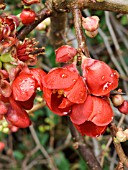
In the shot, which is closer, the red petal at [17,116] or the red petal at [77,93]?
the red petal at [77,93]

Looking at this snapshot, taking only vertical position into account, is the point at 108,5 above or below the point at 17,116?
above

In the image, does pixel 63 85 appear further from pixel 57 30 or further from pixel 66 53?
pixel 57 30

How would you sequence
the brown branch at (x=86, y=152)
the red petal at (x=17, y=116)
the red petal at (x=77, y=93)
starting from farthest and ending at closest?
the brown branch at (x=86, y=152) → the red petal at (x=17, y=116) → the red petal at (x=77, y=93)

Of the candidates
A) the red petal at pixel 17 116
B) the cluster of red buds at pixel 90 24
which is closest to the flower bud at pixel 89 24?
the cluster of red buds at pixel 90 24

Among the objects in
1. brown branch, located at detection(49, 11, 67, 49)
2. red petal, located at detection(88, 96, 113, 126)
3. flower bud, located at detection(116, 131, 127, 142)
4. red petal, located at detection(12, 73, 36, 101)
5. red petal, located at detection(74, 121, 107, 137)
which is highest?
red petal, located at detection(12, 73, 36, 101)

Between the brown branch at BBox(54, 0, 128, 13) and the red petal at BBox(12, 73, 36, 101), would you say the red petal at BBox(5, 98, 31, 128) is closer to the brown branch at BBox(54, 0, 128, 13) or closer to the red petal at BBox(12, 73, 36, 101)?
the red petal at BBox(12, 73, 36, 101)

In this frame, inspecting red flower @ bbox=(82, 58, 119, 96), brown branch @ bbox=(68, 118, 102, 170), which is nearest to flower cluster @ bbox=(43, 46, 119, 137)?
red flower @ bbox=(82, 58, 119, 96)

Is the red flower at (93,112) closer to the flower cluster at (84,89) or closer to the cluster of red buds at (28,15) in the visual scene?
the flower cluster at (84,89)

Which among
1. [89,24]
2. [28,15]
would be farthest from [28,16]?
[89,24]
